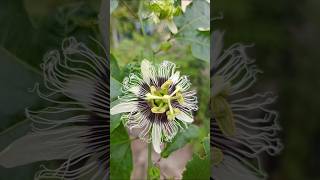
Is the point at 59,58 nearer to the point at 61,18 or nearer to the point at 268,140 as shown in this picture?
the point at 61,18

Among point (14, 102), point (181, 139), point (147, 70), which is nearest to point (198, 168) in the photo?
point (181, 139)

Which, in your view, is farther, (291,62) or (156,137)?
(156,137)

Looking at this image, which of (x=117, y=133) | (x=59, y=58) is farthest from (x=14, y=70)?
(x=117, y=133)

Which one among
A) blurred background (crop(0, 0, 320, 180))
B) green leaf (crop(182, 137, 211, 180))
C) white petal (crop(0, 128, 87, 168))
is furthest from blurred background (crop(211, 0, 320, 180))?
white petal (crop(0, 128, 87, 168))

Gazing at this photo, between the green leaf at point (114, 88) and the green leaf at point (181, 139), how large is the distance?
0.35ft

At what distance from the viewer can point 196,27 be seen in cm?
68

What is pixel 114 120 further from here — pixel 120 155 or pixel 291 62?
pixel 291 62

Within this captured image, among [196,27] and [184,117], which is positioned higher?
[196,27]

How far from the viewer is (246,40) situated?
1.66 feet

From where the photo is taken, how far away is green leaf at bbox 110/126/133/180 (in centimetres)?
61

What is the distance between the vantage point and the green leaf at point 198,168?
0.61m

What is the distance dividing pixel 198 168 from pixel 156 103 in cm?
12

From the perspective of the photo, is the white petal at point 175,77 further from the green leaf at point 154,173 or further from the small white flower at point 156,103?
the green leaf at point 154,173

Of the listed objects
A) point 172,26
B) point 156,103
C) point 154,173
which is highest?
point 172,26
